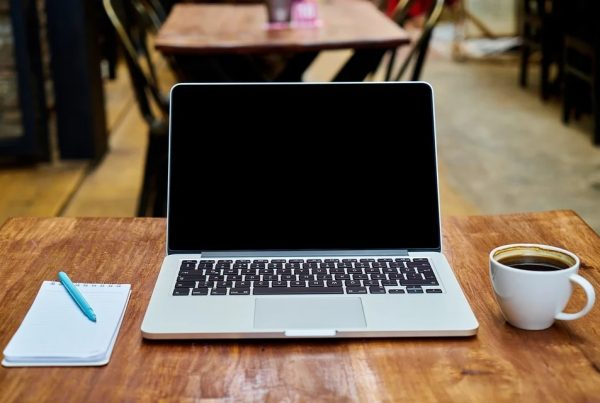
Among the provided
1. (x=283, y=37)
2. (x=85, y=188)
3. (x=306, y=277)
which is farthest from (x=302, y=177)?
(x=85, y=188)

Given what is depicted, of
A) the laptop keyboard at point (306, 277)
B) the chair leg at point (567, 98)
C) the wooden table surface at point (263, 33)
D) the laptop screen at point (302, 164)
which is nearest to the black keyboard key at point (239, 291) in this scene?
the laptop keyboard at point (306, 277)

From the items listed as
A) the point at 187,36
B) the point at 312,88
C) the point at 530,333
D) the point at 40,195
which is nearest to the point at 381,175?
the point at 312,88

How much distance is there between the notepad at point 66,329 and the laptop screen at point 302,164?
4.7 inches

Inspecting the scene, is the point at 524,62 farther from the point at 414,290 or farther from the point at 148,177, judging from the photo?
the point at 414,290

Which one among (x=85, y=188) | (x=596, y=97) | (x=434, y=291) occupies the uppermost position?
(x=434, y=291)

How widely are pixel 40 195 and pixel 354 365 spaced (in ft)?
9.06

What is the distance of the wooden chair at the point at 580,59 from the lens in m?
4.06

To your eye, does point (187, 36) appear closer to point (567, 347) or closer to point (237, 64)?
point (237, 64)

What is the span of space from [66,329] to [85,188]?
272 cm

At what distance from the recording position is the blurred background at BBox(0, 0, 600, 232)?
9.20 feet

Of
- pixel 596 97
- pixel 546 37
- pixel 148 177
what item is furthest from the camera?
pixel 546 37

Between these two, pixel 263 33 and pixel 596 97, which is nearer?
pixel 263 33

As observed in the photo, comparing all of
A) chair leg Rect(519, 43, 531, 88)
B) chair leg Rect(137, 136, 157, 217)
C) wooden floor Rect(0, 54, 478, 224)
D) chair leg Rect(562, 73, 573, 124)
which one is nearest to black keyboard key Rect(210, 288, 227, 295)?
chair leg Rect(137, 136, 157, 217)

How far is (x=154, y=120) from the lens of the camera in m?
2.58
